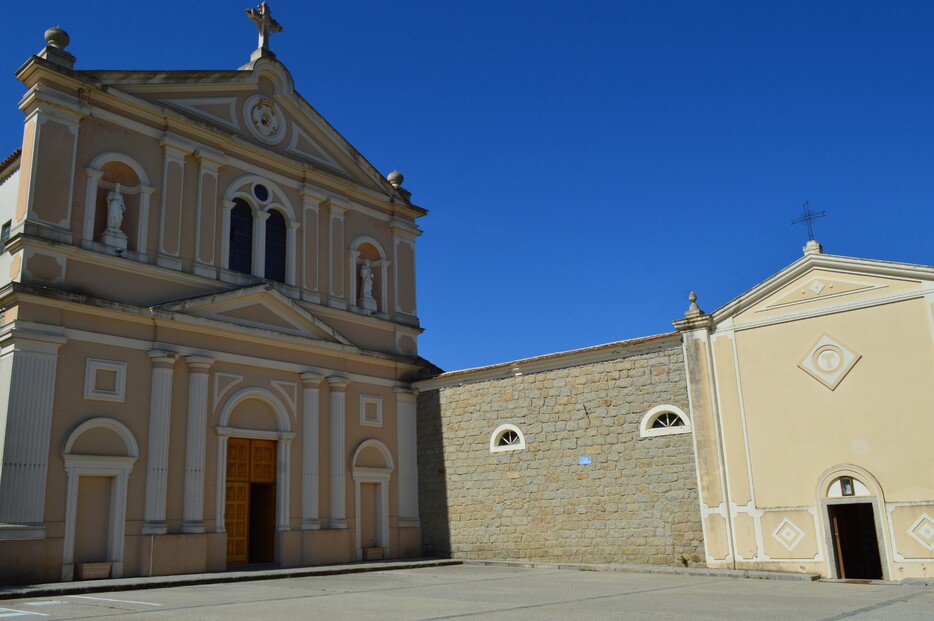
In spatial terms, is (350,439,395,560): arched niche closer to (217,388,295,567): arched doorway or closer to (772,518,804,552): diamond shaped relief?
(217,388,295,567): arched doorway

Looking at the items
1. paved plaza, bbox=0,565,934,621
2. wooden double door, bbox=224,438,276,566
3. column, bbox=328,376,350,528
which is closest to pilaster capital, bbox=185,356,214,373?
wooden double door, bbox=224,438,276,566

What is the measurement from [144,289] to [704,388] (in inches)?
464

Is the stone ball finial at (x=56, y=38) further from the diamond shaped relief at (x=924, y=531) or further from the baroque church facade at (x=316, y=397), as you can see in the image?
the diamond shaped relief at (x=924, y=531)

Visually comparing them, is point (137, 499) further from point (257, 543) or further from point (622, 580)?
point (622, 580)

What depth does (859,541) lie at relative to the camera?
604 inches

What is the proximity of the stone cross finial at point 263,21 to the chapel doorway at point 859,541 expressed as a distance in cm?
1756

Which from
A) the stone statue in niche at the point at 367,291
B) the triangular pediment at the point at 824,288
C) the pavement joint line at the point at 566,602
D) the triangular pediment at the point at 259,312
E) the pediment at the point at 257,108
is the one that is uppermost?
the pediment at the point at 257,108

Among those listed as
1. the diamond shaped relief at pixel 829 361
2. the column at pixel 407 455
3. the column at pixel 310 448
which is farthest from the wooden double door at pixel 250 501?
the diamond shaped relief at pixel 829 361

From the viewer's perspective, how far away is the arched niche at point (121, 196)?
16406 millimetres

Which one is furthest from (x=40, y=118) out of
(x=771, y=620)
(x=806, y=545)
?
(x=806, y=545)

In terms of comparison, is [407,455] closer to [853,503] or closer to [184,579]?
[184,579]

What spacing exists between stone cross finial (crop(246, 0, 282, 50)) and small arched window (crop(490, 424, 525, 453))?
11699 mm

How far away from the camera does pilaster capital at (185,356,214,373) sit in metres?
17.0

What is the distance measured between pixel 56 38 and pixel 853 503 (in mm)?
17986
